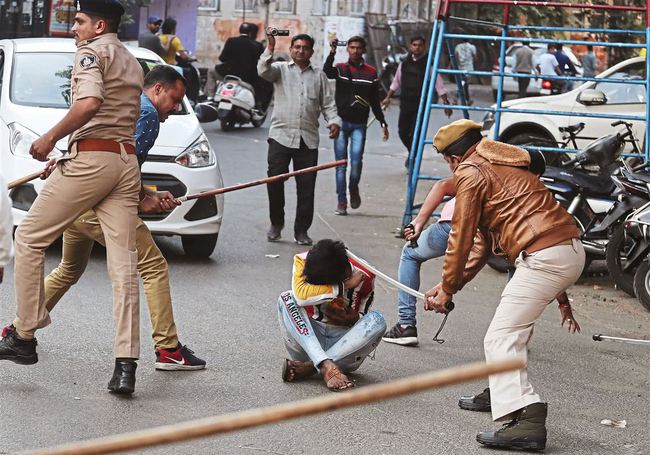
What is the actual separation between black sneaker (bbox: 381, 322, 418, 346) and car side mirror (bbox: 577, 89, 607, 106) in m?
7.72

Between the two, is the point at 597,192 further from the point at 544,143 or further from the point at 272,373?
the point at 272,373

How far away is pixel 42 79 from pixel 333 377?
17.4ft

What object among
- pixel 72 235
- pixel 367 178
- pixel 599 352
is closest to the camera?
pixel 72 235

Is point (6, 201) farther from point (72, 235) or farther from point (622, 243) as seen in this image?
point (622, 243)

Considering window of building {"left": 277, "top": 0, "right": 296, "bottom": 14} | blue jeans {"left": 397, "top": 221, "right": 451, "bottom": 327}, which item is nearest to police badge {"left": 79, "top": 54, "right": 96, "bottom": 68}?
blue jeans {"left": 397, "top": 221, "right": 451, "bottom": 327}

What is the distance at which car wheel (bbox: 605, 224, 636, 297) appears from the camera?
10016 millimetres

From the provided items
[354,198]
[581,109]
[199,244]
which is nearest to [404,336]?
[199,244]

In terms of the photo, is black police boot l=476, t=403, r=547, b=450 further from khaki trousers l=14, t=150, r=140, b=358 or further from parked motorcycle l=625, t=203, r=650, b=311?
parked motorcycle l=625, t=203, r=650, b=311

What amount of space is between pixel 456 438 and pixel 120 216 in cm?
201

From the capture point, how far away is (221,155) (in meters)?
18.3

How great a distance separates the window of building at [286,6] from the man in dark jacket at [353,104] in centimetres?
2874

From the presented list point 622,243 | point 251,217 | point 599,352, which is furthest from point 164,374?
point 251,217

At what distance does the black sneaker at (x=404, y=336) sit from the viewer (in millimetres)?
7732

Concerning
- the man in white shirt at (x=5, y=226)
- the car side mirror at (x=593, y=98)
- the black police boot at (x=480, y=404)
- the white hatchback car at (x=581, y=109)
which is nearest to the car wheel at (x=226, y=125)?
the white hatchback car at (x=581, y=109)
